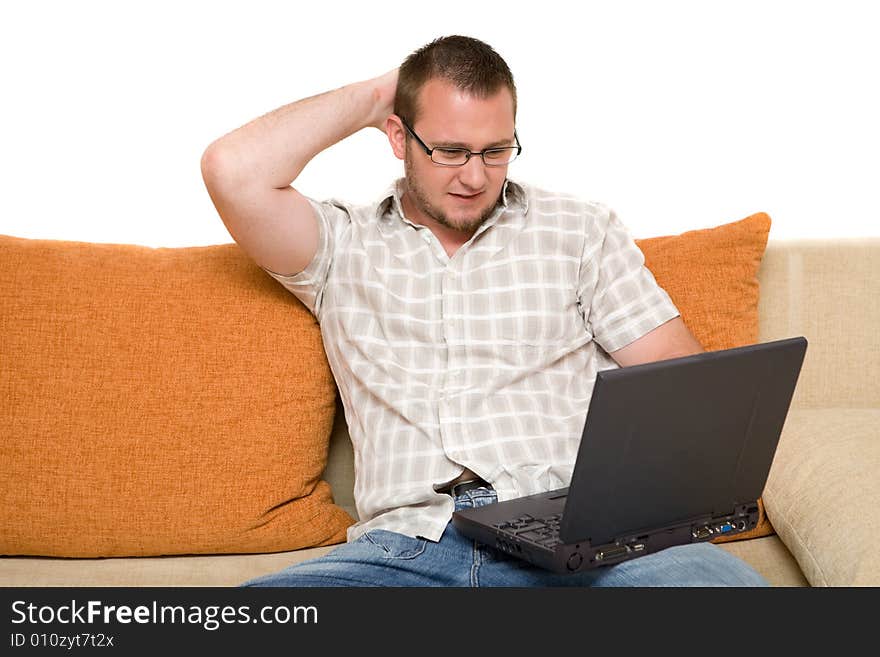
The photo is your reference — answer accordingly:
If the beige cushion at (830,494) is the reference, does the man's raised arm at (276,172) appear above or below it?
above

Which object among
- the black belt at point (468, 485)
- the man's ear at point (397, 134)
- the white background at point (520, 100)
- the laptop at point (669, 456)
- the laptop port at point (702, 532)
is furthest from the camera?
the white background at point (520, 100)

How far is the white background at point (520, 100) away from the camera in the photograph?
2.41 meters

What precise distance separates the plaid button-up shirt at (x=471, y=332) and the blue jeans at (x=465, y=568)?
0.26 feet

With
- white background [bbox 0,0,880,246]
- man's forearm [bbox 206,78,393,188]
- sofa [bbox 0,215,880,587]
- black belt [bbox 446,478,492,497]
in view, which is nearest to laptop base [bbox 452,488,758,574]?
black belt [bbox 446,478,492,497]

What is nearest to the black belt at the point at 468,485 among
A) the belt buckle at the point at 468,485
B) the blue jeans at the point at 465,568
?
the belt buckle at the point at 468,485

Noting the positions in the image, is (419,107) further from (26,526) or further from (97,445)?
(26,526)

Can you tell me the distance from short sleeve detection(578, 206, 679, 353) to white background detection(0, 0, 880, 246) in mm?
520

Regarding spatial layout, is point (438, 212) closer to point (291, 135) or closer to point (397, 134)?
point (397, 134)

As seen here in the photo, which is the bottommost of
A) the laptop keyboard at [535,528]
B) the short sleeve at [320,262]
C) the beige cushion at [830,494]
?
the beige cushion at [830,494]

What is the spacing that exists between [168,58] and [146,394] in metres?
0.86

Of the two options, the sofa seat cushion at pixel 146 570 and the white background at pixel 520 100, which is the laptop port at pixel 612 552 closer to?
the sofa seat cushion at pixel 146 570

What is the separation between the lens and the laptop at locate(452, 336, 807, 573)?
1306 mm

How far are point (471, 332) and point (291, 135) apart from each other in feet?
1.63
